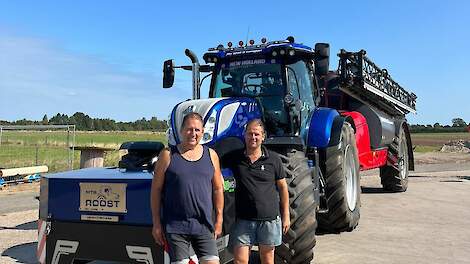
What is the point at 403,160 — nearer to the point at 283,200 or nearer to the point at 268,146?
the point at 268,146

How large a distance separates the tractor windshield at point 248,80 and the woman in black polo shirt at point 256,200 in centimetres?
269

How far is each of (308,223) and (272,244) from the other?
41.9 inches

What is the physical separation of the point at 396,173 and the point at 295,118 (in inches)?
257

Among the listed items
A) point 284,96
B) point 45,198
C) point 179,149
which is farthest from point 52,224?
point 284,96

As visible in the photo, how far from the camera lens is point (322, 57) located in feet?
20.1

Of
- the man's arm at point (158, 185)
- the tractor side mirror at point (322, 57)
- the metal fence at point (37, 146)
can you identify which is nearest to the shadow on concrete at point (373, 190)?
the tractor side mirror at point (322, 57)

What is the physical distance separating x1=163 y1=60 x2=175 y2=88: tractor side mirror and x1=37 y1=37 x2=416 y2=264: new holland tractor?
0.05ft

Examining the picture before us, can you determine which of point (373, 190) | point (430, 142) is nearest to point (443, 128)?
point (430, 142)

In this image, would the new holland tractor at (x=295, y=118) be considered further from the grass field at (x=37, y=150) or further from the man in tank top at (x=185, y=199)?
the grass field at (x=37, y=150)

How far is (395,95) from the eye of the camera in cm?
1211

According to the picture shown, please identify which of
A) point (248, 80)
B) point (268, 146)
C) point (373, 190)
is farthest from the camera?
point (373, 190)

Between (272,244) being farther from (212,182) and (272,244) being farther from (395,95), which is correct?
(395,95)

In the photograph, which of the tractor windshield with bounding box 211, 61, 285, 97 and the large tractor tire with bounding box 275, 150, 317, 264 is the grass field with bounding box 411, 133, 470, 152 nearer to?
the tractor windshield with bounding box 211, 61, 285, 97

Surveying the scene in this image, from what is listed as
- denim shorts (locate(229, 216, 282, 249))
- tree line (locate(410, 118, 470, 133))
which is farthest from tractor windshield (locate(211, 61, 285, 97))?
tree line (locate(410, 118, 470, 133))
